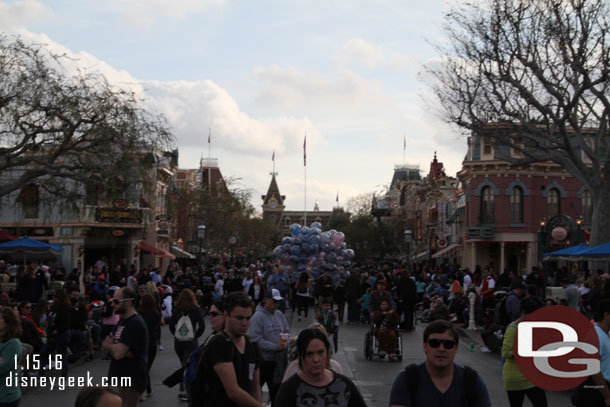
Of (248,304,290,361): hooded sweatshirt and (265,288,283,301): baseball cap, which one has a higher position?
(265,288,283,301): baseball cap

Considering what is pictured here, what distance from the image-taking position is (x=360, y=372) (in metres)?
15.0

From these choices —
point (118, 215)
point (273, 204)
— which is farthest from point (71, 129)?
point (273, 204)

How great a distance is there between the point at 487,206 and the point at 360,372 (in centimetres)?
3750

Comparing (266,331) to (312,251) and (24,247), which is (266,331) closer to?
(24,247)

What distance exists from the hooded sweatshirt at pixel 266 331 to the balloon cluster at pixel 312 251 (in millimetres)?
24735

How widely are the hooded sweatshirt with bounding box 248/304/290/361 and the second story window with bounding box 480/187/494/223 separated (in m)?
42.1

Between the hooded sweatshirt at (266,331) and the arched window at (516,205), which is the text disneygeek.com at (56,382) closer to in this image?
the hooded sweatshirt at (266,331)

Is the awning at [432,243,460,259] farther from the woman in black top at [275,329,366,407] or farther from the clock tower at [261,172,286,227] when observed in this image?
the clock tower at [261,172,286,227]

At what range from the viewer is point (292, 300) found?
94.8 feet

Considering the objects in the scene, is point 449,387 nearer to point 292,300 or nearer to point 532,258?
point 292,300

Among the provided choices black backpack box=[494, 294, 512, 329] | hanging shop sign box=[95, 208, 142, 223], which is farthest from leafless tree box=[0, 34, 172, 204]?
hanging shop sign box=[95, 208, 142, 223]

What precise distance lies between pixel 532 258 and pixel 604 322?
145 ft

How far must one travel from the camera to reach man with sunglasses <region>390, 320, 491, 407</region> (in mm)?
4992

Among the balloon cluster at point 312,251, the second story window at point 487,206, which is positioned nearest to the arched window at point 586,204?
A: the second story window at point 487,206
